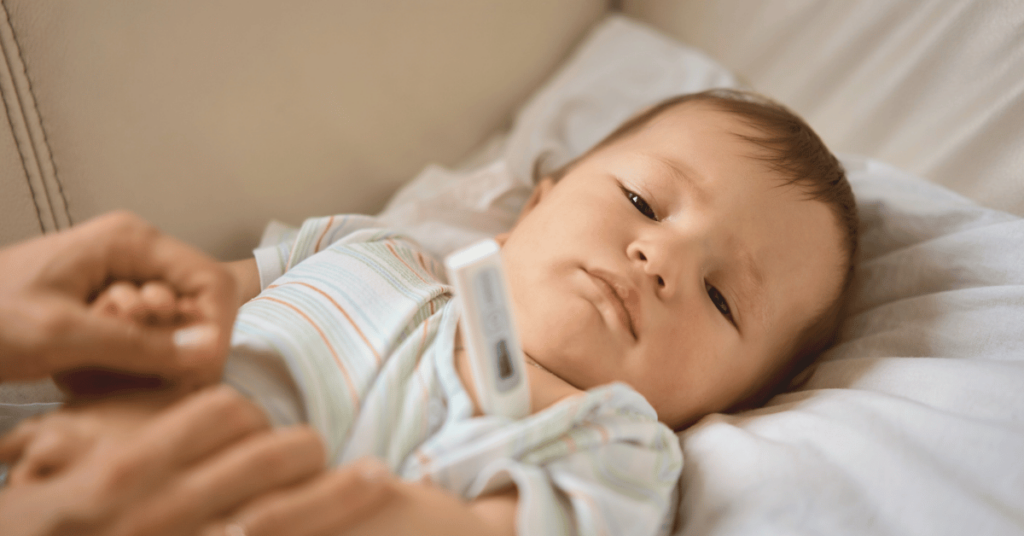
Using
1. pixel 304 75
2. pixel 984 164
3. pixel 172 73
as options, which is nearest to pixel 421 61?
pixel 304 75

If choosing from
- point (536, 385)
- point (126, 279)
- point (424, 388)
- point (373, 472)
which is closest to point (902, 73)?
point (536, 385)

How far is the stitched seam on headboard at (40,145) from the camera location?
0.78m

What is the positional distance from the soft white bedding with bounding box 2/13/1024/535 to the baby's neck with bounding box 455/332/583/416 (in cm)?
19

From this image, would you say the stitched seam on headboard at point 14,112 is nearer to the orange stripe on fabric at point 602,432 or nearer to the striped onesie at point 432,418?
the striped onesie at point 432,418

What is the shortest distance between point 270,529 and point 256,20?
83 cm

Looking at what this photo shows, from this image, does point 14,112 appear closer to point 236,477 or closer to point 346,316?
point 346,316

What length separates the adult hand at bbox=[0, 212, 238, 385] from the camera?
0.48 m

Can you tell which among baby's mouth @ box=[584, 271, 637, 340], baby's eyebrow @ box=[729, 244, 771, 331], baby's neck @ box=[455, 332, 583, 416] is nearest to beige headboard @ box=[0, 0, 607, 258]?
baby's neck @ box=[455, 332, 583, 416]

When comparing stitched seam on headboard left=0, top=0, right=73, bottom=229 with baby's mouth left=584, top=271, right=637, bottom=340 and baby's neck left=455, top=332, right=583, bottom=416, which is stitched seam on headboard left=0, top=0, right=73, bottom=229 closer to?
baby's neck left=455, top=332, right=583, bottom=416

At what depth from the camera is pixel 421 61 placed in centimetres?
123

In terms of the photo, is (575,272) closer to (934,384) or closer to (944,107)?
(934,384)

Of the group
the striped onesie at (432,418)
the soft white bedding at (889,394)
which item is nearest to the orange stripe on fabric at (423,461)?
the striped onesie at (432,418)

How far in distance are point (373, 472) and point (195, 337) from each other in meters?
0.20

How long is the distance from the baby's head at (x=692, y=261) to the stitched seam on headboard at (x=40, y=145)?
654 mm
